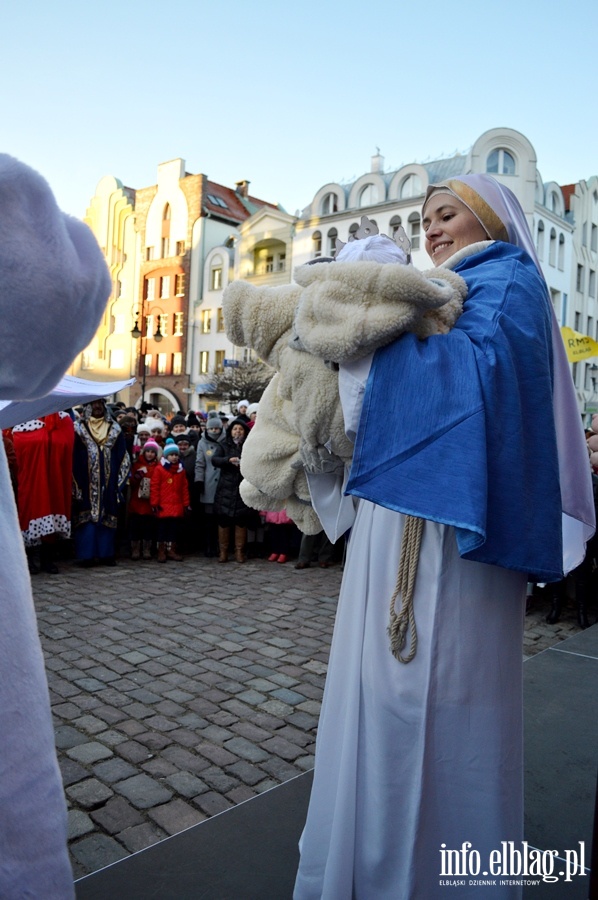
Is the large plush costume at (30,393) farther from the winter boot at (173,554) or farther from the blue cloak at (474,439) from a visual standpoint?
the winter boot at (173,554)

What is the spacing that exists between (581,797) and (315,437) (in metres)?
2.37

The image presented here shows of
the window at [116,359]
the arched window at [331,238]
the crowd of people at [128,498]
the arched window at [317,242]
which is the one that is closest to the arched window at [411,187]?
the arched window at [331,238]

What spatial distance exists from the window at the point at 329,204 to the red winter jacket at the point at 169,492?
29.2 meters

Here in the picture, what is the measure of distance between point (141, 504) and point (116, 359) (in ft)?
123

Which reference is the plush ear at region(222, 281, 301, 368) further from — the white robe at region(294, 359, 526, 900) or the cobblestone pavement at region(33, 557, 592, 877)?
the cobblestone pavement at region(33, 557, 592, 877)

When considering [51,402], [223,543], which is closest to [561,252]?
[223,543]

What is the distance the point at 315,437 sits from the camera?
72.9 inches

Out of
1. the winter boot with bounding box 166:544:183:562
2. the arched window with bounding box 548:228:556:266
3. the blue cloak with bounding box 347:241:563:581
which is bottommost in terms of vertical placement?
the winter boot with bounding box 166:544:183:562

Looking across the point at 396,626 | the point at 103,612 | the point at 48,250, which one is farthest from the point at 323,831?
the point at 103,612

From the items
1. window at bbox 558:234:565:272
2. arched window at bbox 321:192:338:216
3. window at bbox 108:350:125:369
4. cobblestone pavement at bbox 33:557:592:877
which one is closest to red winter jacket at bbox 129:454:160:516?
cobblestone pavement at bbox 33:557:592:877

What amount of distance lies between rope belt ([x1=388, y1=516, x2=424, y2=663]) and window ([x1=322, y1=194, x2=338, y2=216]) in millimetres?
35954

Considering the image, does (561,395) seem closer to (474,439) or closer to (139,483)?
(474,439)

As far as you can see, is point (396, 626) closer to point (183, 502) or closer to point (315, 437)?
point (315, 437)

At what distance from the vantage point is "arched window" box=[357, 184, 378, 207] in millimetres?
34344
